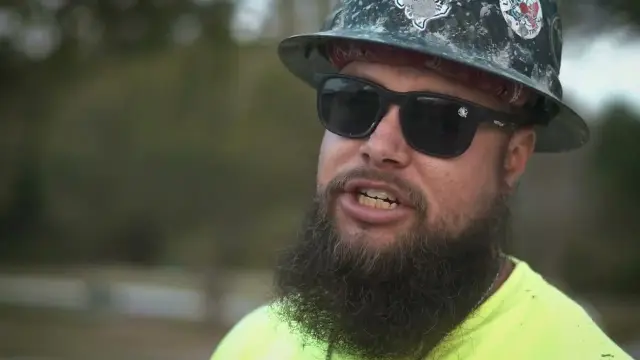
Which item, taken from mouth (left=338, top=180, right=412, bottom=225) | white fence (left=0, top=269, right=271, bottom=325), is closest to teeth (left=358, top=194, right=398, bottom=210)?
mouth (left=338, top=180, right=412, bottom=225)

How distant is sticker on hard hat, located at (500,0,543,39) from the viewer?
187 centimetres

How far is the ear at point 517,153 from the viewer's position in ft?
6.68

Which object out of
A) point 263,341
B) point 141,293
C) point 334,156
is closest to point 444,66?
point 334,156

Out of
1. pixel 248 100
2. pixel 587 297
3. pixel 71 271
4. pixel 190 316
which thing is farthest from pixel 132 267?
pixel 587 297

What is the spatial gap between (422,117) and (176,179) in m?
11.6

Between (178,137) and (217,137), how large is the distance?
0.69 metres

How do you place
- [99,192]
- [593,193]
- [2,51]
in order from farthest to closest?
[99,192] < [2,51] < [593,193]

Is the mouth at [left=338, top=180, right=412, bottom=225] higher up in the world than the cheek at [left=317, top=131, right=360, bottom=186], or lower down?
lower down

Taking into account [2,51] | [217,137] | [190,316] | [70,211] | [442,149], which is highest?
[2,51]

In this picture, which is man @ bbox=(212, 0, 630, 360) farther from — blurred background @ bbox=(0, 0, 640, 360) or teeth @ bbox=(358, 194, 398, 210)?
blurred background @ bbox=(0, 0, 640, 360)

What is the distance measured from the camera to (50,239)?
14633 millimetres

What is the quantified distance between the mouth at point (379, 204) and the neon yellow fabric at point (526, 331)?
0.96 ft

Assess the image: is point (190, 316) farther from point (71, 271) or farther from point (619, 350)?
point (619, 350)

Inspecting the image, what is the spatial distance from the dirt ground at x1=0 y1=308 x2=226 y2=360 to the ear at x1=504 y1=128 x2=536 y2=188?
26.3ft
